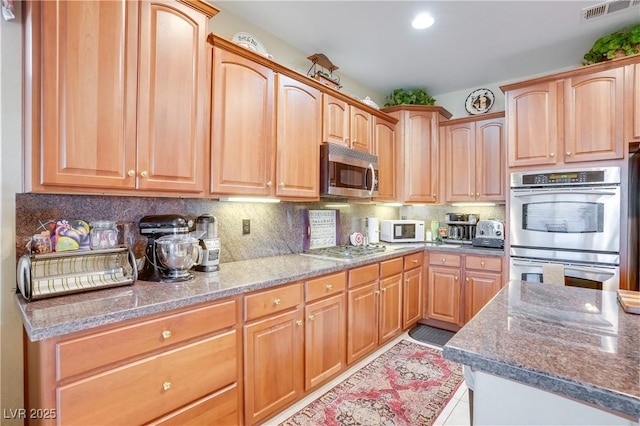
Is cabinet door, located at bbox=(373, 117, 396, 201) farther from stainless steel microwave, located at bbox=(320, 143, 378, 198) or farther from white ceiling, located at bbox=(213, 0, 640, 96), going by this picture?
white ceiling, located at bbox=(213, 0, 640, 96)

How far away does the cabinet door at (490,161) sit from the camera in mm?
3373

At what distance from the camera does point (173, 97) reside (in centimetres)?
165

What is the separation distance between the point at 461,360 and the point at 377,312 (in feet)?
6.43

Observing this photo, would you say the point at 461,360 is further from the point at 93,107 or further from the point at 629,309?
the point at 93,107

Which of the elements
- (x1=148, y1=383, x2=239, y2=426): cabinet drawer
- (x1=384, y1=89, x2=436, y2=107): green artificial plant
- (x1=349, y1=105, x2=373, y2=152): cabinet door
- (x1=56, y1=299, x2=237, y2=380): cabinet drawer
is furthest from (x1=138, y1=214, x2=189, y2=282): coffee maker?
(x1=384, y1=89, x2=436, y2=107): green artificial plant

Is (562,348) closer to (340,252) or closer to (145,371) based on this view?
(145,371)

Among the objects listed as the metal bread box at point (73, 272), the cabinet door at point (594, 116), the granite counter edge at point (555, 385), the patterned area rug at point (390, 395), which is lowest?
the patterned area rug at point (390, 395)

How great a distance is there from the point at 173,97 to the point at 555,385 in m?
1.91

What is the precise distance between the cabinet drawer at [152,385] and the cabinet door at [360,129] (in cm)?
205

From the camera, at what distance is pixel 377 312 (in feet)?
8.92

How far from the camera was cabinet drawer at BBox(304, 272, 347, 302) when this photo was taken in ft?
6.70

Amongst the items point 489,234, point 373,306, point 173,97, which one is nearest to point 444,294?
point 489,234

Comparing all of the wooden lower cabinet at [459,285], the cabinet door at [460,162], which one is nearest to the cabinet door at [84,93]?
the wooden lower cabinet at [459,285]

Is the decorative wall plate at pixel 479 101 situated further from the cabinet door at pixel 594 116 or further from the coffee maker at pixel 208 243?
the coffee maker at pixel 208 243
